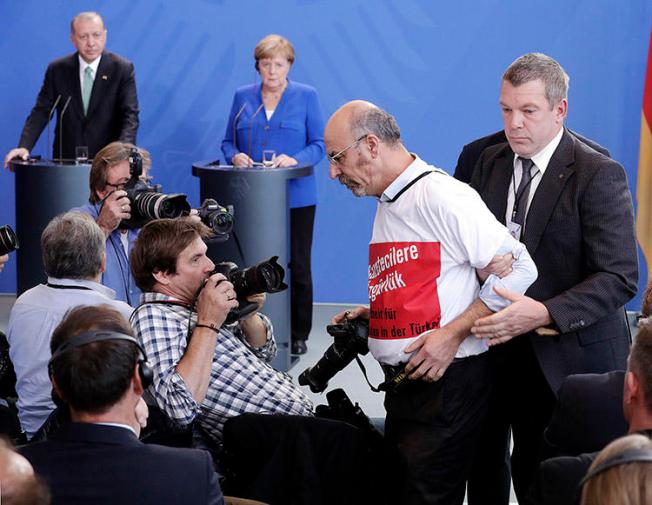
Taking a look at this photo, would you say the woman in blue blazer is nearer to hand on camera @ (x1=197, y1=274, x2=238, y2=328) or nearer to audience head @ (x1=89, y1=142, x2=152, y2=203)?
audience head @ (x1=89, y1=142, x2=152, y2=203)

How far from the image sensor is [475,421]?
2.62 meters

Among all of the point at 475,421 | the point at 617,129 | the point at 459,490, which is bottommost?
the point at 459,490

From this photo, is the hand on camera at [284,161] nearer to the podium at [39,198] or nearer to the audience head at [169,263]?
the podium at [39,198]

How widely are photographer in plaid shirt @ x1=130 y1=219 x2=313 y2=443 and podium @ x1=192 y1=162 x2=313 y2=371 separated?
1.87m

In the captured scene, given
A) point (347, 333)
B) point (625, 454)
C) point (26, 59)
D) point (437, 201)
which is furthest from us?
point (26, 59)

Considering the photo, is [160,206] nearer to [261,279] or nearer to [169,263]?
[169,263]

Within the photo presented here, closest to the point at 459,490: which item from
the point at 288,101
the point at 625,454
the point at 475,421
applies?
the point at 475,421

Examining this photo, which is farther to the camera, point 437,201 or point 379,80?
point 379,80

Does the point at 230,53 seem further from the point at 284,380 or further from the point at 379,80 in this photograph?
the point at 284,380

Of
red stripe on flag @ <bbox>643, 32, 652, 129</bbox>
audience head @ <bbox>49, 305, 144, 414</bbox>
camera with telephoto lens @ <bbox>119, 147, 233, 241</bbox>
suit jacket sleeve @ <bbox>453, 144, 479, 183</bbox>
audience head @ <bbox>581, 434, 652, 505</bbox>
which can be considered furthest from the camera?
red stripe on flag @ <bbox>643, 32, 652, 129</bbox>

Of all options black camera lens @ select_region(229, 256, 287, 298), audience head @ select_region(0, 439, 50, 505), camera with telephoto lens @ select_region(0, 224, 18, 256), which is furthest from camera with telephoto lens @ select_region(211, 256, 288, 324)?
audience head @ select_region(0, 439, 50, 505)

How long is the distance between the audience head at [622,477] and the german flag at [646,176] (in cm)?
482

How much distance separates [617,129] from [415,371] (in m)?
4.19

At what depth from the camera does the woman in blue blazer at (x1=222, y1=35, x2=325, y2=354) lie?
552 centimetres
